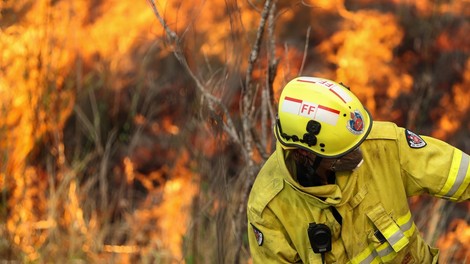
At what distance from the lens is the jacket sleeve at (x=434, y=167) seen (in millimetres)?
3168

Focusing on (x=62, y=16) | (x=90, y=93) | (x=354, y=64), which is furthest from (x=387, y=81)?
(x=62, y=16)

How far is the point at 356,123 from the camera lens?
3.08 meters

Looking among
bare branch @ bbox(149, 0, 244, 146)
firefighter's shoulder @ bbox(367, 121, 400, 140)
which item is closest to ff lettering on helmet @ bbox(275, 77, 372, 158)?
firefighter's shoulder @ bbox(367, 121, 400, 140)

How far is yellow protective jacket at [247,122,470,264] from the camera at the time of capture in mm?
3191

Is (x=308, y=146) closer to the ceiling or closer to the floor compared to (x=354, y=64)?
closer to the ceiling

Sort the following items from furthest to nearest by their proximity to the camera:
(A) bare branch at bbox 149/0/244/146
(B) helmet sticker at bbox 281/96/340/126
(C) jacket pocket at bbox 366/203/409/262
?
(A) bare branch at bbox 149/0/244/146
(C) jacket pocket at bbox 366/203/409/262
(B) helmet sticker at bbox 281/96/340/126

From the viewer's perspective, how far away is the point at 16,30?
6094 mm

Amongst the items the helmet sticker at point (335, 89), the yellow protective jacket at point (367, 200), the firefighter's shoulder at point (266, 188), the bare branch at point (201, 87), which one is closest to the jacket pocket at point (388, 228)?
the yellow protective jacket at point (367, 200)

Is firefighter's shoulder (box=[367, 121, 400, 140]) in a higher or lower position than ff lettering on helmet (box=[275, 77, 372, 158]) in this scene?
lower

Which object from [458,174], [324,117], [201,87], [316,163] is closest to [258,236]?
[316,163]

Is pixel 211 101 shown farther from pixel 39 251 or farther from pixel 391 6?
pixel 391 6

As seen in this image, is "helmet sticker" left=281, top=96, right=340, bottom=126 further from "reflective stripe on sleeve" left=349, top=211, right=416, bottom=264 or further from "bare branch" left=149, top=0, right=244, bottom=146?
"bare branch" left=149, top=0, right=244, bottom=146

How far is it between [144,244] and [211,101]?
434cm

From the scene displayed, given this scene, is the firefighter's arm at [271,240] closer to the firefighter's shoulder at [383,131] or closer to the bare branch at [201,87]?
the firefighter's shoulder at [383,131]
